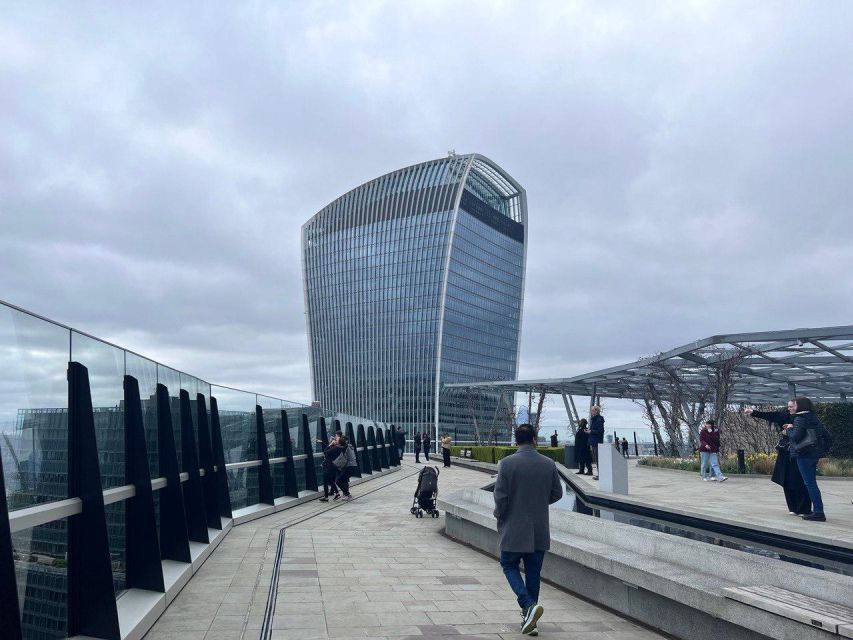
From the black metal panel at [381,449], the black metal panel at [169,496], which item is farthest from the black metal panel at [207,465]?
the black metal panel at [381,449]

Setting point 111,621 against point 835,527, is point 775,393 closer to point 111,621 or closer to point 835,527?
point 835,527

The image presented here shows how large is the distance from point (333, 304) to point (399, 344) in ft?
48.5

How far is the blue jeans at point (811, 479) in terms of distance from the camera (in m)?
8.60

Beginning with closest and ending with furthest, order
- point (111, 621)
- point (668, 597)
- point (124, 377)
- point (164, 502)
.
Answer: point (111, 621), point (668, 597), point (124, 377), point (164, 502)

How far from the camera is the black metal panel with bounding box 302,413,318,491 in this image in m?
16.9

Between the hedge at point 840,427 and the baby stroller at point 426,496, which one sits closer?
the baby stroller at point 426,496

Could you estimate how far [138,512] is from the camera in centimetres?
601

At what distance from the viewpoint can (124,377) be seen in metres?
6.07

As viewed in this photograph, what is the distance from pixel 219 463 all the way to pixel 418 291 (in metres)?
95.6

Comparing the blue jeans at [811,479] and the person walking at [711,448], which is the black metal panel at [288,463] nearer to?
the person walking at [711,448]

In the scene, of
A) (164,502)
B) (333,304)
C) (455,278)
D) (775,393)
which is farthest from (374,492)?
(333,304)

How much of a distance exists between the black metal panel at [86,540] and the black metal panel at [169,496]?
2.56 m

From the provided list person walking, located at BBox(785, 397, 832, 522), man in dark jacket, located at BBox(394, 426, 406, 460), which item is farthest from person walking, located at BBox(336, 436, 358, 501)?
man in dark jacket, located at BBox(394, 426, 406, 460)

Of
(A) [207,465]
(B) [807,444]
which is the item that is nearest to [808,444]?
(B) [807,444]
